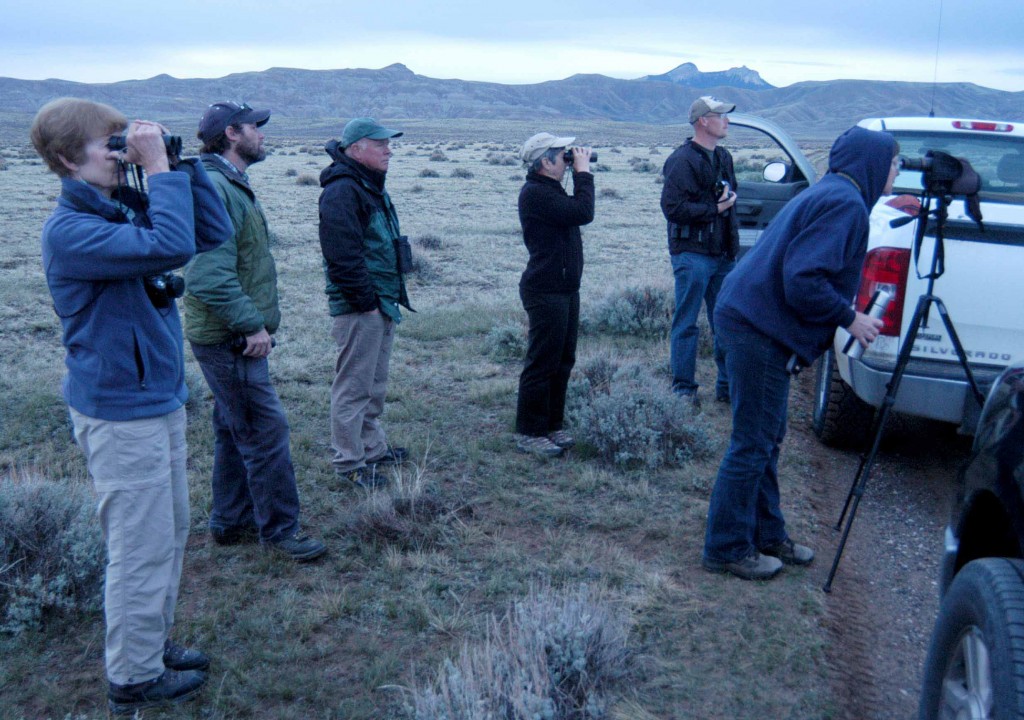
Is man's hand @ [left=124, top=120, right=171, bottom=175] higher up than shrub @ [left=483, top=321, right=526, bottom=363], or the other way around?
man's hand @ [left=124, top=120, right=171, bottom=175]

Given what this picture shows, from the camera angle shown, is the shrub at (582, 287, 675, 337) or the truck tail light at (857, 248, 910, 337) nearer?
the truck tail light at (857, 248, 910, 337)

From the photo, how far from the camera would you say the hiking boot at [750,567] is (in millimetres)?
4035

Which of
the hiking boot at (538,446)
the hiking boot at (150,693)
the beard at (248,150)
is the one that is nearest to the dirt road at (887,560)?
the hiking boot at (538,446)

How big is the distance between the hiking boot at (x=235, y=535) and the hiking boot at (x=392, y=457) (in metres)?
1.06

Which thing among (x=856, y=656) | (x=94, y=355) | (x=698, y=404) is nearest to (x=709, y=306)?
(x=698, y=404)

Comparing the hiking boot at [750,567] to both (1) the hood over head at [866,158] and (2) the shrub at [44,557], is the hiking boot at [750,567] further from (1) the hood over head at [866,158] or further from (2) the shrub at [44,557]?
(2) the shrub at [44,557]

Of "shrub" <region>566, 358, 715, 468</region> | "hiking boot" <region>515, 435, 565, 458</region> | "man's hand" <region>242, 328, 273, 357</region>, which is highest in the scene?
"man's hand" <region>242, 328, 273, 357</region>

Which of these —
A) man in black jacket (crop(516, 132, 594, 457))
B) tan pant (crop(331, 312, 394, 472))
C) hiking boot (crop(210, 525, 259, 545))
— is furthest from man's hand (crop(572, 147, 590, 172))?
hiking boot (crop(210, 525, 259, 545))

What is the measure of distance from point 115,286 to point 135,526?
2.58ft

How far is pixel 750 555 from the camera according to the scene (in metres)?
4.08

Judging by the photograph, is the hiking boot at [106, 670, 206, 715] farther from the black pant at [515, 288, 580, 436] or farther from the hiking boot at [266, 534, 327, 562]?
the black pant at [515, 288, 580, 436]

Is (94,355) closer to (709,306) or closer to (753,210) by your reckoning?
(709,306)

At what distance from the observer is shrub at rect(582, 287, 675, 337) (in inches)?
346

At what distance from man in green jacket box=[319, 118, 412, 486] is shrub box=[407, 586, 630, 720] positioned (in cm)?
204
